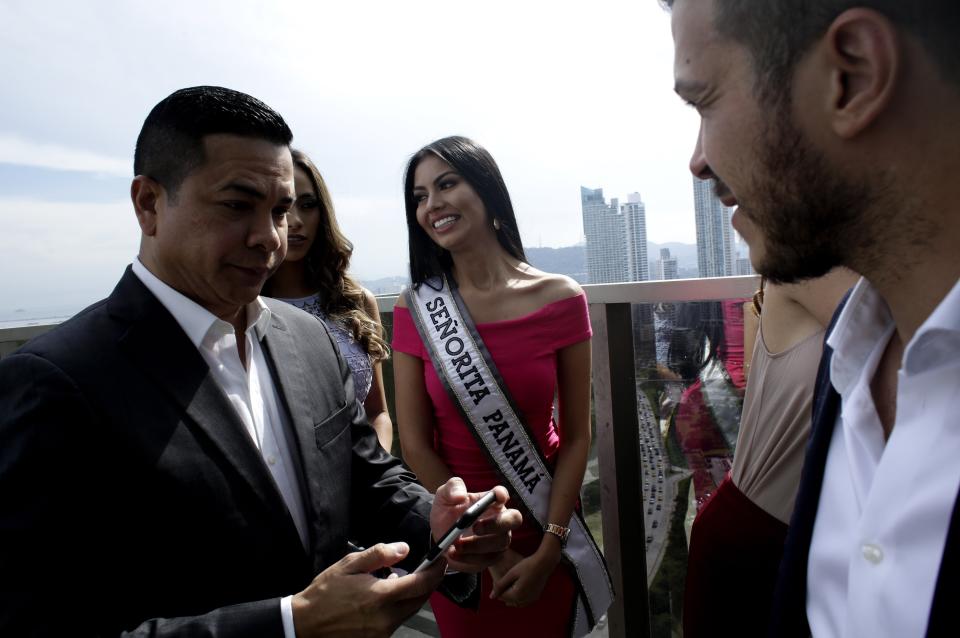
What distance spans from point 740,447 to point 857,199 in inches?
46.1

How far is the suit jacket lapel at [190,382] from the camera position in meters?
1.57

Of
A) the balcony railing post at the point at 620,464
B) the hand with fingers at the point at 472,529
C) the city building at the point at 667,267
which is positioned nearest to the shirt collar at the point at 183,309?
the hand with fingers at the point at 472,529

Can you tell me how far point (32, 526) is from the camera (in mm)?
1247

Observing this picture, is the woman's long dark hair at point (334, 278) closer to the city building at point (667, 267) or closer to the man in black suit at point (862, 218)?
the city building at point (667, 267)

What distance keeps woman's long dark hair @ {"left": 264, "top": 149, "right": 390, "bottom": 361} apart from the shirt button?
278cm

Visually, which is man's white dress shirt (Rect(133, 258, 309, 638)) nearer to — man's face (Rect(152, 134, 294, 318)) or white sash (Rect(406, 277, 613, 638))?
man's face (Rect(152, 134, 294, 318))

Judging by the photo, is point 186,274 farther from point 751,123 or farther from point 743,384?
point 743,384

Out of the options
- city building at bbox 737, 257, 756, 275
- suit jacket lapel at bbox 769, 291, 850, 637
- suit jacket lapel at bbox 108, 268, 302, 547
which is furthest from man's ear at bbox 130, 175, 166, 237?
city building at bbox 737, 257, 756, 275

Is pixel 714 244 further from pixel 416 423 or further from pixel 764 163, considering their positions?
pixel 764 163

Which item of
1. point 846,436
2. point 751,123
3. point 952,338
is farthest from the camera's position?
point 846,436

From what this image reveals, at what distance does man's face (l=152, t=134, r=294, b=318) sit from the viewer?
5.91 feet

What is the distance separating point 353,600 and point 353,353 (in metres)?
2.06

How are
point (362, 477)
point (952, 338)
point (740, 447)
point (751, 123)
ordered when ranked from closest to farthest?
point (952, 338) < point (751, 123) < point (740, 447) < point (362, 477)

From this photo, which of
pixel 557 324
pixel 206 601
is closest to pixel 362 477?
pixel 206 601
